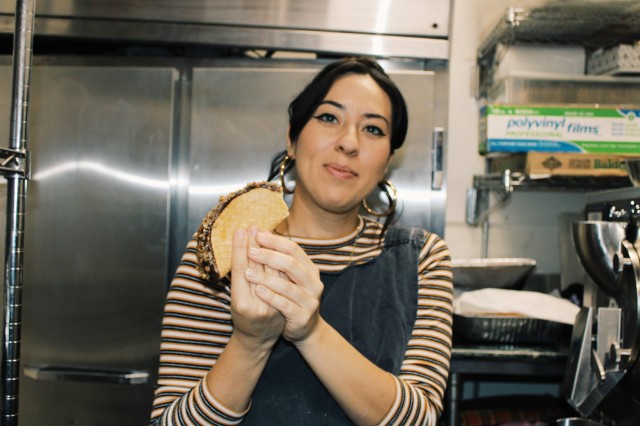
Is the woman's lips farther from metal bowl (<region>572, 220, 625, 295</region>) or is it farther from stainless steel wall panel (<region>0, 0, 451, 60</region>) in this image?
stainless steel wall panel (<region>0, 0, 451, 60</region>)

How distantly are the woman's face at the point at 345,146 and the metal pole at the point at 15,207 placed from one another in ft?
1.69

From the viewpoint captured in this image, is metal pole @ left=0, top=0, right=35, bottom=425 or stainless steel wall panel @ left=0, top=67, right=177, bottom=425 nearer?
metal pole @ left=0, top=0, right=35, bottom=425

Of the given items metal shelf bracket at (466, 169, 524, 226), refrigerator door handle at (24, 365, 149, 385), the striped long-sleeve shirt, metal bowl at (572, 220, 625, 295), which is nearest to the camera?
the striped long-sleeve shirt

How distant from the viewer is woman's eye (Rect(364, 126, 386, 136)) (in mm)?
1158

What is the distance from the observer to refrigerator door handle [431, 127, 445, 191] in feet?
5.48

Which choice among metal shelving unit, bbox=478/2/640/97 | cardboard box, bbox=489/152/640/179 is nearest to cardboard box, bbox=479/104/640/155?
cardboard box, bbox=489/152/640/179

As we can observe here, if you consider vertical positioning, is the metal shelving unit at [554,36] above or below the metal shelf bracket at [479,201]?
above

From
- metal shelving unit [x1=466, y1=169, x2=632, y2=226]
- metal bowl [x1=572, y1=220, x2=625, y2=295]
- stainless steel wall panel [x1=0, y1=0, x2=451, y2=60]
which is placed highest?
stainless steel wall panel [x1=0, y1=0, x2=451, y2=60]

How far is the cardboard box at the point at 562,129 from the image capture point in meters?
1.63

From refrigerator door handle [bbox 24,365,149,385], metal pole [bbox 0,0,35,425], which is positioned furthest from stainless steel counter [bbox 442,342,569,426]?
metal pole [bbox 0,0,35,425]

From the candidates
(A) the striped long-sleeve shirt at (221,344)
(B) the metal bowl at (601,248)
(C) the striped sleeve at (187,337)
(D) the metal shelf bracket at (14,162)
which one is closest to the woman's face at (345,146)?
(A) the striped long-sleeve shirt at (221,344)

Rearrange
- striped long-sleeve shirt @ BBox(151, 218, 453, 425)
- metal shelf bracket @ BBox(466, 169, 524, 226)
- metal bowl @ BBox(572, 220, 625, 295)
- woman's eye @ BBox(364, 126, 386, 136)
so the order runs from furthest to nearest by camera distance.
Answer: metal shelf bracket @ BBox(466, 169, 524, 226) → woman's eye @ BBox(364, 126, 386, 136) → metal bowl @ BBox(572, 220, 625, 295) → striped long-sleeve shirt @ BBox(151, 218, 453, 425)

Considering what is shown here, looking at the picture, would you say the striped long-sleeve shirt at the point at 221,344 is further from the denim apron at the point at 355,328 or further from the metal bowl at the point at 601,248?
the metal bowl at the point at 601,248

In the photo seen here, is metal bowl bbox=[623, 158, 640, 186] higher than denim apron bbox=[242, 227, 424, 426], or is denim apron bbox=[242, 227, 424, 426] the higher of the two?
metal bowl bbox=[623, 158, 640, 186]
